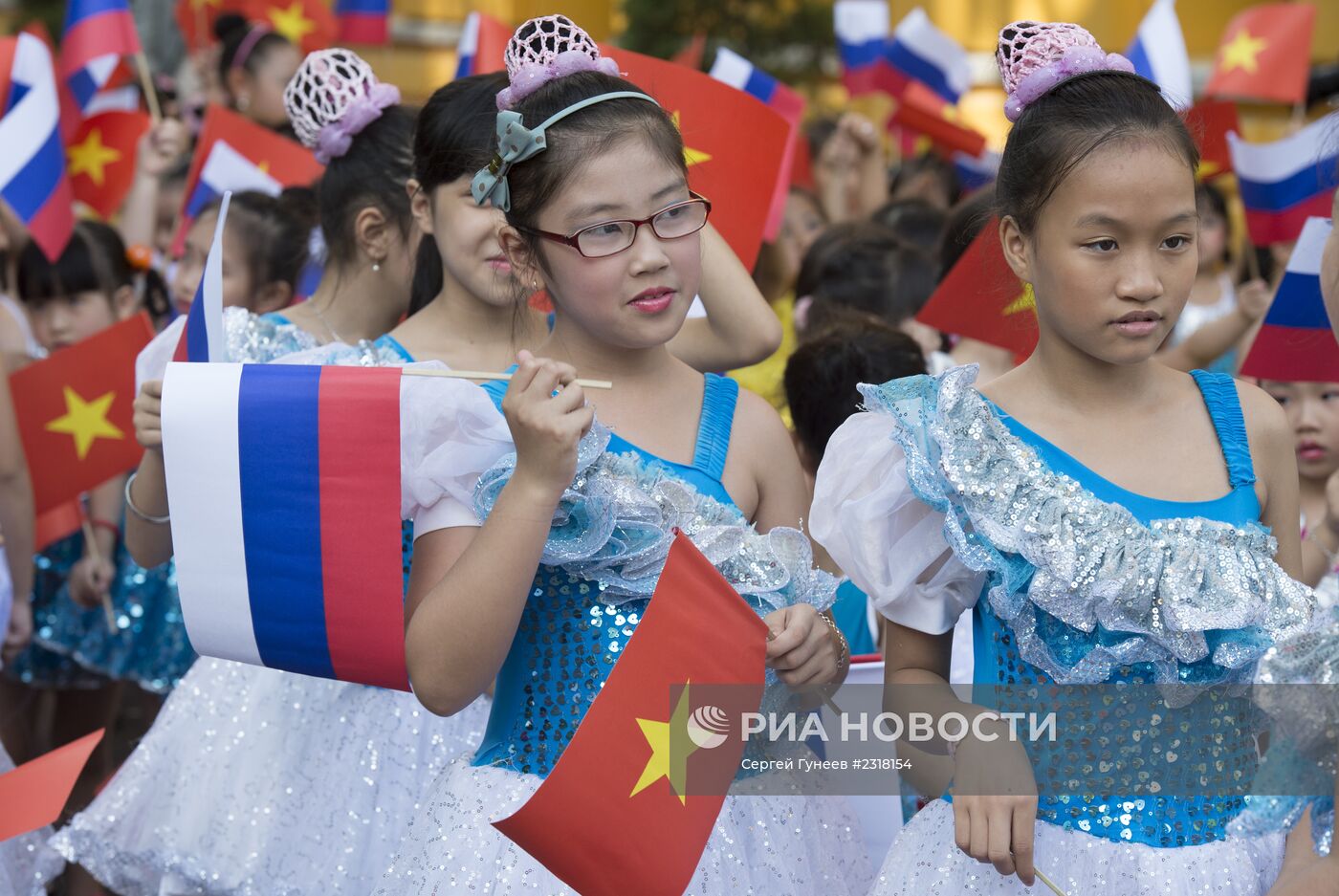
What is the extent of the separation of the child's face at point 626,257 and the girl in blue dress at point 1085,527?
1.08 feet

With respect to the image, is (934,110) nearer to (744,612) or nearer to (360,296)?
(360,296)

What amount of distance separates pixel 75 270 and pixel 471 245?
332 centimetres

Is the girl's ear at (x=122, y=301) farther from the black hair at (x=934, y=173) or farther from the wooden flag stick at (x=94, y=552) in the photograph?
the black hair at (x=934, y=173)

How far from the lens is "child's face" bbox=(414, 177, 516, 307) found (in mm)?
3041

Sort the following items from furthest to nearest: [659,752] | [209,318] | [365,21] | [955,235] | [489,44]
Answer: [365,21] < [489,44] < [955,235] < [209,318] < [659,752]

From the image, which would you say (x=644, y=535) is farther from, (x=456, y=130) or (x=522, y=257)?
(x=456, y=130)

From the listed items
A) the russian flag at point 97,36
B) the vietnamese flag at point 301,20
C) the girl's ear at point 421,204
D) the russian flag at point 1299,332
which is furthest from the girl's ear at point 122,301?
the russian flag at point 1299,332

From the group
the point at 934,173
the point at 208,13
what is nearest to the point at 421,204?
the point at 934,173

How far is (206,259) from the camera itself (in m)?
4.34

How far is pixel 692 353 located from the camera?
3.23 m

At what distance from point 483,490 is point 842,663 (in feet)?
1.98

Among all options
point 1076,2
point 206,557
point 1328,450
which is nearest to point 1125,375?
point 206,557

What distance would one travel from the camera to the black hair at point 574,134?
7.88 feet

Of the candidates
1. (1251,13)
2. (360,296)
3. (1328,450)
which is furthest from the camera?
(1251,13)
